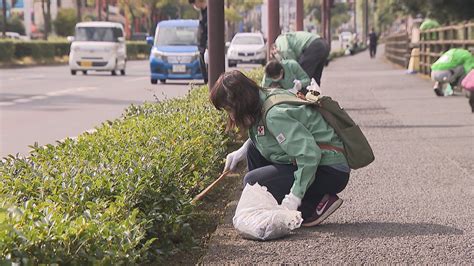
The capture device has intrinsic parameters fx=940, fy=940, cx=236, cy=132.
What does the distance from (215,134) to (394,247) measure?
8.49 ft

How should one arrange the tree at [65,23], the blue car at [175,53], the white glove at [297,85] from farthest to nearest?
the tree at [65,23]
the blue car at [175,53]
the white glove at [297,85]

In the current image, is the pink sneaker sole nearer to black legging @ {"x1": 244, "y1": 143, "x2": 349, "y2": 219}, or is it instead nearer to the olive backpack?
black legging @ {"x1": 244, "y1": 143, "x2": 349, "y2": 219}

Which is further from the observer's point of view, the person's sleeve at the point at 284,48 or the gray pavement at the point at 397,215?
the person's sleeve at the point at 284,48

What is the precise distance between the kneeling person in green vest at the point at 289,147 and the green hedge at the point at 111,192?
1.57ft

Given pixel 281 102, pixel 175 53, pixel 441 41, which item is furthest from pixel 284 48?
pixel 175 53

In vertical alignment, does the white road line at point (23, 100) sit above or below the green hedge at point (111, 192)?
below

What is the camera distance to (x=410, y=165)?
30.1 feet

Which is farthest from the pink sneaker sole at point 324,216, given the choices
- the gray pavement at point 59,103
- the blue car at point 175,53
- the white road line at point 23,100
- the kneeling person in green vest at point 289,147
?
the blue car at point 175,53

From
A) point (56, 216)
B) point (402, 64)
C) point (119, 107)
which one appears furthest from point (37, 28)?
point (56, 216)

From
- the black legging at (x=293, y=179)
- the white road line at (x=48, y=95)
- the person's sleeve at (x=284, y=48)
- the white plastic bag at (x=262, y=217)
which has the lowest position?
the white road line at (x=48, y=95)

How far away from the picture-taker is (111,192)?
4.74 m

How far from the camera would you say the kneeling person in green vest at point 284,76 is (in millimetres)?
9305

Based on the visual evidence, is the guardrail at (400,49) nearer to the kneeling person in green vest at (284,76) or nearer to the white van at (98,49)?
the white van at (98,49)

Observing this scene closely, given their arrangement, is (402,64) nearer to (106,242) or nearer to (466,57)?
(466,57)
